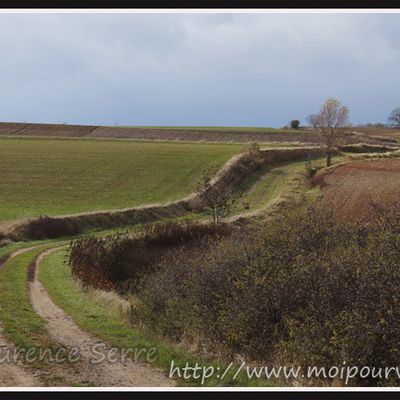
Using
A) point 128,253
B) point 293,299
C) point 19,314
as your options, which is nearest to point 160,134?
point 128,253

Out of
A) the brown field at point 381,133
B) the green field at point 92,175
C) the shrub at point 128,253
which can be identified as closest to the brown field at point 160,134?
the brown field at point 381,133

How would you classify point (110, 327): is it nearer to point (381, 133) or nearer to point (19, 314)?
point (19, 314)

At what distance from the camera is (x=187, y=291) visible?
13898 millimetres

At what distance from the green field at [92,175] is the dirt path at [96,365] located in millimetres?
21037

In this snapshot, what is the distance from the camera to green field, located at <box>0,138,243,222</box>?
3812cm

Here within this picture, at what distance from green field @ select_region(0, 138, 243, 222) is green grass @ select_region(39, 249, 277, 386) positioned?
16268 millimetres

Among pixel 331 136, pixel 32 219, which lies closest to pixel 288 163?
pixel 331 136

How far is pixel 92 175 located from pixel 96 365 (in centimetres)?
4073

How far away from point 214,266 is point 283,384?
536cm

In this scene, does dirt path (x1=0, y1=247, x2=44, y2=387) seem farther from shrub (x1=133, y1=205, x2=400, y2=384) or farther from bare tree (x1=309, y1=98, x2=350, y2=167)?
bare tree (x1=309, y1=98, x2=350, y2=167)

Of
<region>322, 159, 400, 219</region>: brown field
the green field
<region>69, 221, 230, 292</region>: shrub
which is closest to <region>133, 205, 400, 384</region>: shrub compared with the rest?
<region>69, 221, 230, 292</region>: shrub

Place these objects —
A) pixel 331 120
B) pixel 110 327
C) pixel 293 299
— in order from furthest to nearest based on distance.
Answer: pixel 331 120
pixel 110 327
pixel 293 299

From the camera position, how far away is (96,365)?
372 inches

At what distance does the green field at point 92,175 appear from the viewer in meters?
38.1
